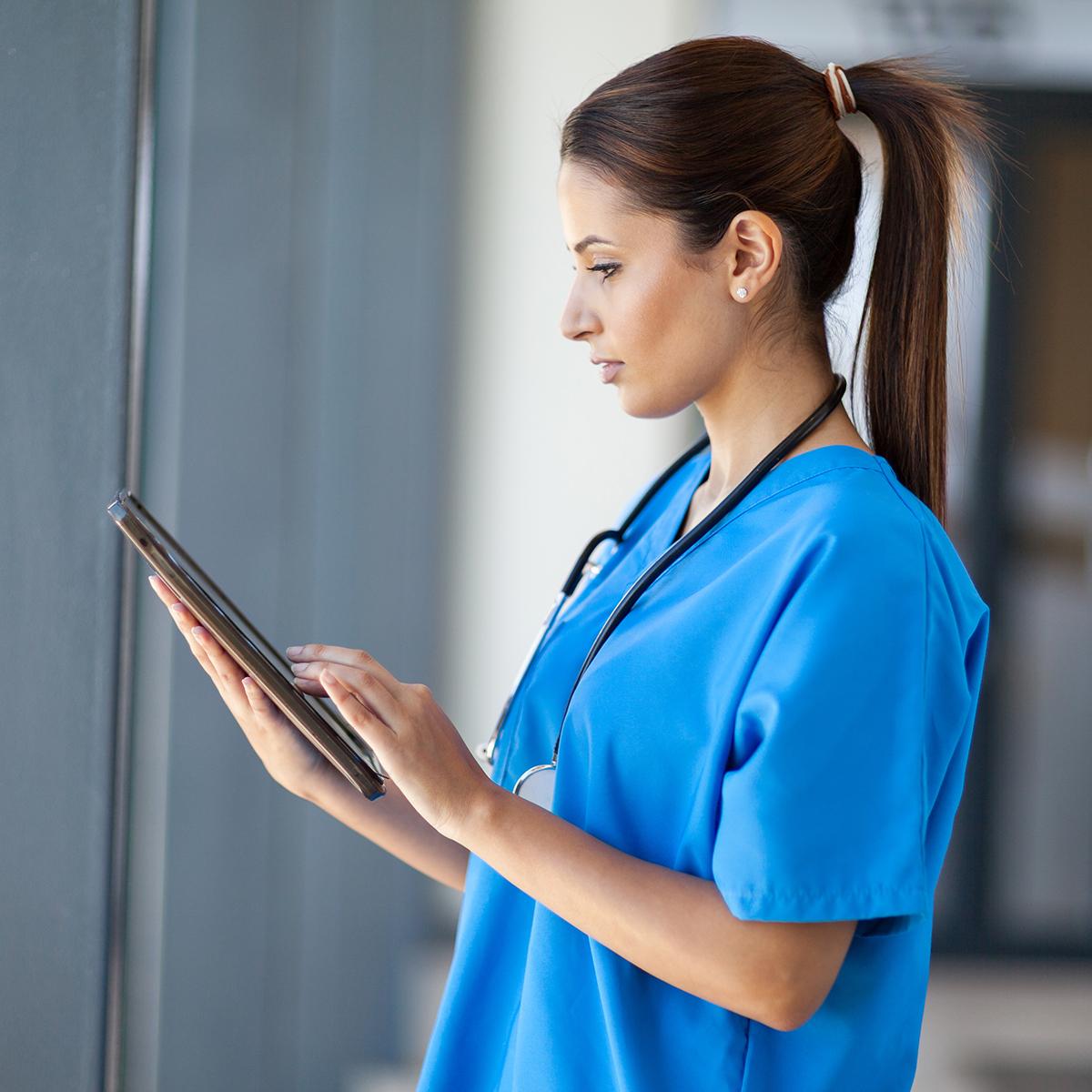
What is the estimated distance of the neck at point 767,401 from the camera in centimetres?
98

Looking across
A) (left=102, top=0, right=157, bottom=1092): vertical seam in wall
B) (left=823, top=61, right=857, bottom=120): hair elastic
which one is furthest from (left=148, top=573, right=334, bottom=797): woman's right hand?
(left=823, top=61, right=857, bottom=120): hair elastic

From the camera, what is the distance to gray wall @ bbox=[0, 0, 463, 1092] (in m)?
1.06

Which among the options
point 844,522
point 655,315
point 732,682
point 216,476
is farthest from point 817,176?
point 216,476

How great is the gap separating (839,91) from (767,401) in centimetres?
27

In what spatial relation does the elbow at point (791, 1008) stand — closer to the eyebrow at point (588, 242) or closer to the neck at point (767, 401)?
the neck at point (767, 401)

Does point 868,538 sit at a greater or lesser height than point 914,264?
lesser

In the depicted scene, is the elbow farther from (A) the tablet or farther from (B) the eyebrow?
(B) the eyebrow

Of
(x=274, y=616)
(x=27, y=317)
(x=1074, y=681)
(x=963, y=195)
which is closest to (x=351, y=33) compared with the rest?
(x=274, y=616)

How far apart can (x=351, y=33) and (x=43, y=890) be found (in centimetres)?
156

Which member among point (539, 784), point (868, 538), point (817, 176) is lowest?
point (539, 784)

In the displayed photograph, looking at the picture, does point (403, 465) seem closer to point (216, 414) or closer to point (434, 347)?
point (434, 347)

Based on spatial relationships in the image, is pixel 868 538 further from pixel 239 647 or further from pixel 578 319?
pixel 239 647

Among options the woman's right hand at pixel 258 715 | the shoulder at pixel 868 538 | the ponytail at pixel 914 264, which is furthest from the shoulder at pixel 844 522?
the woman's right hand at pixel 258 715

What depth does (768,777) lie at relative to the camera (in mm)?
760
